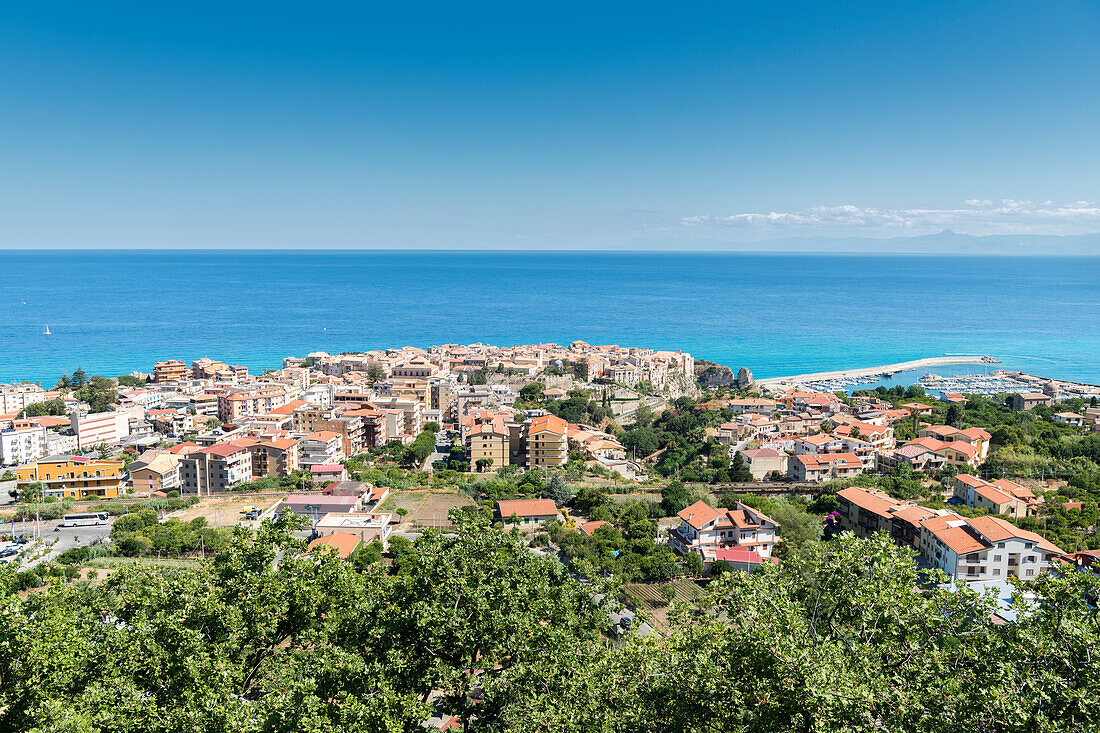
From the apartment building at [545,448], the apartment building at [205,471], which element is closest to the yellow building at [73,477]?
the apartment building at [205,471]

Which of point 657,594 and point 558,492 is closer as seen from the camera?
point 657,594

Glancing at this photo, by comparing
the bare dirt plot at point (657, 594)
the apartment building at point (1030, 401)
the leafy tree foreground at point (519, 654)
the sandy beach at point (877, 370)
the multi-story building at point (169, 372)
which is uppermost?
the leafy tree foreground at point (519, 654)

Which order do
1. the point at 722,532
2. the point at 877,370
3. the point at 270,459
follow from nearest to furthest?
the point at 722,532 < the point at 270,459 < the point at 877,370

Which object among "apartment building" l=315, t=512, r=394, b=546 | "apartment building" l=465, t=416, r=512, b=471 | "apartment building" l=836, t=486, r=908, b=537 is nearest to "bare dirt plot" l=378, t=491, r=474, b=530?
"apartment building" l=315, t=512, r=394, b=546

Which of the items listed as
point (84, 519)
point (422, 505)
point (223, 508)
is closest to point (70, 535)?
point (84, 519)

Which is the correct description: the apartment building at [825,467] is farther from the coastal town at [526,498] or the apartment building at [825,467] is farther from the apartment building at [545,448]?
the apartment building at [545,448]

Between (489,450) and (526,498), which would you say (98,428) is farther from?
(526,498)

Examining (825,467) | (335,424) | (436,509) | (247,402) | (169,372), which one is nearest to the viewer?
(436,509)
